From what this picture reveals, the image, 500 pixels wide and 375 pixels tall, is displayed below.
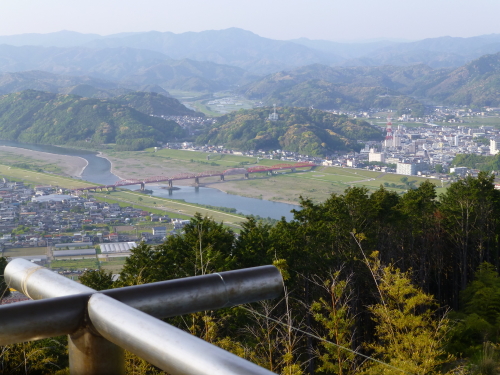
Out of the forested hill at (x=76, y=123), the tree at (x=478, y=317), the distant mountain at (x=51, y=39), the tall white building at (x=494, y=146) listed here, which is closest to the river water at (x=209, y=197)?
the forested hill at (x=76, y=123)

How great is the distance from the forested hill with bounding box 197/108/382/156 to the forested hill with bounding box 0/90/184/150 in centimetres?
414

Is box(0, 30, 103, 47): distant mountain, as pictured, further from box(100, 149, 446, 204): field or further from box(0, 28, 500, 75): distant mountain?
box(100, 149, 446, 204): field

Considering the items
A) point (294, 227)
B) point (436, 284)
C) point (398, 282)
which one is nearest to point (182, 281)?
point (398, 282)

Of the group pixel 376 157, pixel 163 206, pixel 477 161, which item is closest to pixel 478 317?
pixel 163 206

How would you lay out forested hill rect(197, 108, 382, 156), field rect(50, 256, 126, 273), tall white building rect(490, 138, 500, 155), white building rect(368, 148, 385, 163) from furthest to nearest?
forested hill rect(197, 108, 382, 156) → tall white building rect(490, 138, 500, 155) → white building rect(368, 148, 385, 163) → field rect(50, 256, 126, 273)

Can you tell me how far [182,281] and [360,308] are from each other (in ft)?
25.7

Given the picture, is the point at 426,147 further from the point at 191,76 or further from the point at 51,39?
the point at 51,39

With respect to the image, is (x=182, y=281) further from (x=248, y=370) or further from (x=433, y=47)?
(x=433, y=47)

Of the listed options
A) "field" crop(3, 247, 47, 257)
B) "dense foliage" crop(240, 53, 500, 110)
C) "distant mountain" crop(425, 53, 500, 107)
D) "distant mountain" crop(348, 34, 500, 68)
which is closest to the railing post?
"field" crop(3, 247, 47, 257)

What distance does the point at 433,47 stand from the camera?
169375 mm

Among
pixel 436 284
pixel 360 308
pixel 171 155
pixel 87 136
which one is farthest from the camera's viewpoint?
pixel 87 136

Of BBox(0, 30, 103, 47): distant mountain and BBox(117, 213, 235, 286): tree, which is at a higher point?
BBox(0, 30, 103, 47): distant mountain

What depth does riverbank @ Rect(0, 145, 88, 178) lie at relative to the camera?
2961 centimetres

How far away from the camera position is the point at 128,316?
0.52 meters
